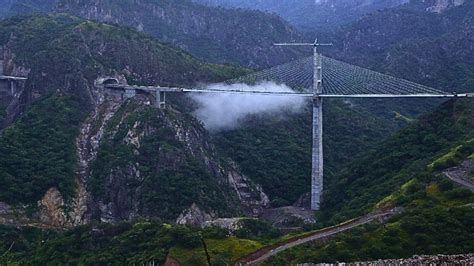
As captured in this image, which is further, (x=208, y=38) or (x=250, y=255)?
(x=208, y=38)

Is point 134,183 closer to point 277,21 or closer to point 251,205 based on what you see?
point 251,205

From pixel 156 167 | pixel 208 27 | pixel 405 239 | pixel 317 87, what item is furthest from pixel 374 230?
pixel 208 27

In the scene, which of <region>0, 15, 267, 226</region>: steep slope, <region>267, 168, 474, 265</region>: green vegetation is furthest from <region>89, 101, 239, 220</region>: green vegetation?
<region>267, 168, 474, 265</region>: green vegetation

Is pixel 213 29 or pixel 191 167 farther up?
pixel 213 29

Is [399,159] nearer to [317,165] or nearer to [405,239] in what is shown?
[317,165]

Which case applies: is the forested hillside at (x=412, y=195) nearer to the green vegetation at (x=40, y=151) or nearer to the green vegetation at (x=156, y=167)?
the green vegetation at (x=156, y=167)

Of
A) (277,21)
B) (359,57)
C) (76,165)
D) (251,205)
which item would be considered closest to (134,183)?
(76,165)
